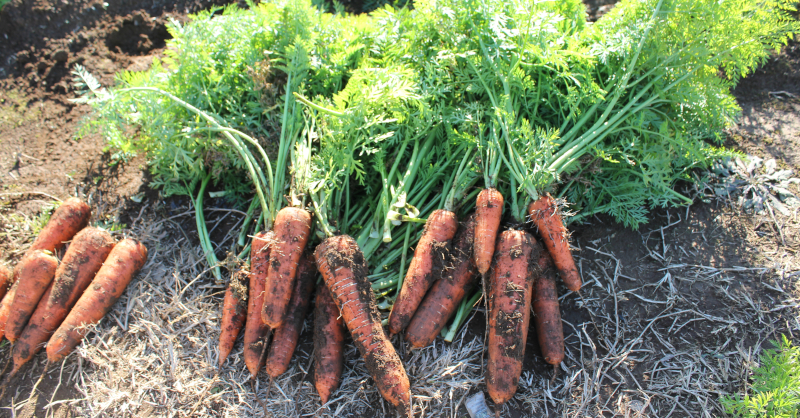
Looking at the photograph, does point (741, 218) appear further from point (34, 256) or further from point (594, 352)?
point (34, 256)

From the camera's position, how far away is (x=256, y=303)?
253 cm

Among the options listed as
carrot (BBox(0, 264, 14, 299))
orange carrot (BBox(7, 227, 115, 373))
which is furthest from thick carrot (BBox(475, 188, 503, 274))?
carrot (BBox(0, 264, 14, 299))

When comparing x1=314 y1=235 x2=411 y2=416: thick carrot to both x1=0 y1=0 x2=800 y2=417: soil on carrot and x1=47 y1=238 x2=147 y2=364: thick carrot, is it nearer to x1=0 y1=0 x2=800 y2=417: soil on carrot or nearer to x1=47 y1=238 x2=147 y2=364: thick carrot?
x1=0 y1=0 x2=800 y2=417: soil on carrot

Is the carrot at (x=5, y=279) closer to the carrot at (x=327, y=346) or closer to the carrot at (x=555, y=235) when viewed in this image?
the carrot at (x=327, y=346)

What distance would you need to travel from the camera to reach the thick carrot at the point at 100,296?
259 centimetres

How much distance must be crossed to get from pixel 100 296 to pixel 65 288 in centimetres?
28

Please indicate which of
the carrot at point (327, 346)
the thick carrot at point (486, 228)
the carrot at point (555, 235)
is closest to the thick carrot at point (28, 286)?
the carrot at point (327, 346)

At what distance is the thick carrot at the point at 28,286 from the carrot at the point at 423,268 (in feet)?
7.58

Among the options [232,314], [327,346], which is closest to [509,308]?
[327,346]

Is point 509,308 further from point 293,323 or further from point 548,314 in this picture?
point 293,323

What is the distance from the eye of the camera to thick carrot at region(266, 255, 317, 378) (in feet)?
7.88

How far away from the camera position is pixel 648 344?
2.48 metres

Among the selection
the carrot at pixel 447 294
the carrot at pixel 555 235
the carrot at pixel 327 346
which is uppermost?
the carrot at pixel 555 235

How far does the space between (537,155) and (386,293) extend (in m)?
1.24
